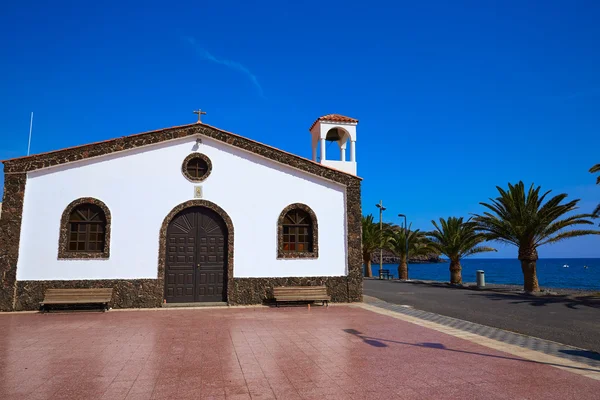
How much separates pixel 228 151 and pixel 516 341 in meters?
11.1

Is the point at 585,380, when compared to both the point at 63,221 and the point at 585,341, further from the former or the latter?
the point at 63,221

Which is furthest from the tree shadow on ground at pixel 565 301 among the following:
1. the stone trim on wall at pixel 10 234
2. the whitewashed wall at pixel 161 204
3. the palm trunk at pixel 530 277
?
the stone trim on wall at pixel 10 234


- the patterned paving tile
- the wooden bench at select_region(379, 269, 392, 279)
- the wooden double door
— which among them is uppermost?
the wooden double door

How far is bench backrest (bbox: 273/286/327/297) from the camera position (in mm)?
14648

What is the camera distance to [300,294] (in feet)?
48.2

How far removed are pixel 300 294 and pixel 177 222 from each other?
5139 mm

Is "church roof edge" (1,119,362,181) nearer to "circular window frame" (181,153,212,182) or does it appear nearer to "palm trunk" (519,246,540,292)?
"circular window frame" (181,153,212,182)

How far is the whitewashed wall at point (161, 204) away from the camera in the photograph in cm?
1379

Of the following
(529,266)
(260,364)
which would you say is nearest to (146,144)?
(260,364)

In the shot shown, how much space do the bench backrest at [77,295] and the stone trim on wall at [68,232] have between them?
1.13 meters

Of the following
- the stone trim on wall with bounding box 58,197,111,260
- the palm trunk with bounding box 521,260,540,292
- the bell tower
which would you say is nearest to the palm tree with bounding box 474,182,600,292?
the palm trunk with bounding box 521,260,540,292

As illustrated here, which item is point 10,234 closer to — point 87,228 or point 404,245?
point 87,228

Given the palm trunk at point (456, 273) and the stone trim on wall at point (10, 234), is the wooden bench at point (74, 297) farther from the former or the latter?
the palm trunk at point (456, 273)

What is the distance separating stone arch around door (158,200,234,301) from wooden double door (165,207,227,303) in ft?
0.47
